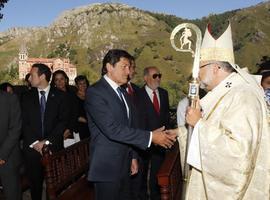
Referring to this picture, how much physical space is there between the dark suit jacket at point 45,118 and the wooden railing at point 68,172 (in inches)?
11.3

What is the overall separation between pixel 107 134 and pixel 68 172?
1.57 meters

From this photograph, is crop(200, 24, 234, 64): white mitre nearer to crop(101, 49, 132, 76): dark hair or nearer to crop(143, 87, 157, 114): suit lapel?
crop(101, 49, 132, 76): dark hair

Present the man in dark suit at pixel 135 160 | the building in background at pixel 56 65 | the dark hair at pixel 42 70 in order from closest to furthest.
→ 1. the man in dark suit at pixel 135 160
2. the dark hair at pixel 42 70
3. the building in background at pixel 56 65

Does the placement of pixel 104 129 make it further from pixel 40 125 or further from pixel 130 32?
pixel 130 32

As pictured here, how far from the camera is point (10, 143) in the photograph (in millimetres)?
4629

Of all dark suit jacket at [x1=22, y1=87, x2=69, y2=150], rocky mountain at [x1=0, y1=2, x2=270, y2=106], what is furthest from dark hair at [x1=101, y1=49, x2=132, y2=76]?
rocky mountain at [x1=0, y1=2, x2=270, y2=106]

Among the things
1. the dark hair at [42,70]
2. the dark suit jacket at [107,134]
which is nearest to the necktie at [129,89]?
the dark hair at [42,70]

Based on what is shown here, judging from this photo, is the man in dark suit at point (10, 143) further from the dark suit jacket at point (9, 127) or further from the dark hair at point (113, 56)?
the dark hair at point (113, 56)

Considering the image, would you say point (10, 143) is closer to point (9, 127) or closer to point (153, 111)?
point (9, 127)

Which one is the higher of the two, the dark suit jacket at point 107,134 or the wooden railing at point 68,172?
the dark suit jacket at point 107,134

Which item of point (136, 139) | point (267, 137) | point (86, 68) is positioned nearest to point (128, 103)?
point (136, 139)

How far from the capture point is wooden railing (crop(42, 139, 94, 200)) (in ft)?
14.9

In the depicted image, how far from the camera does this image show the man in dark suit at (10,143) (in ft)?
15.1

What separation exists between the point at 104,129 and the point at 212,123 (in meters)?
1.11
